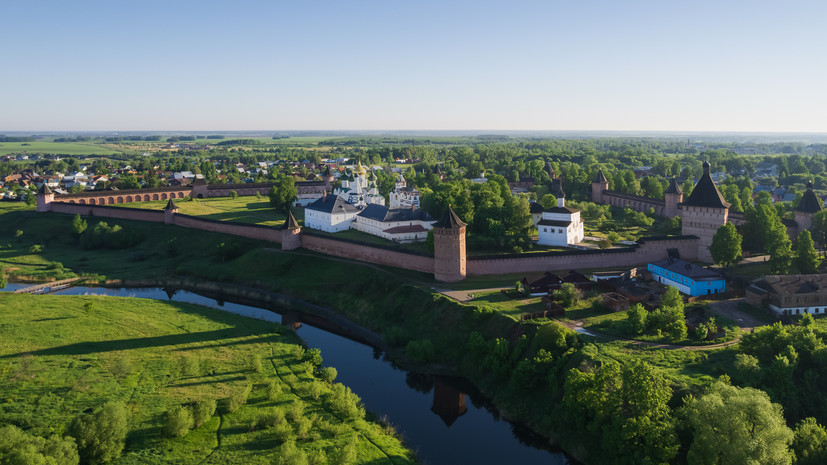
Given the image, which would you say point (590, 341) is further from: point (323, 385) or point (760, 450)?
point (323, 385)

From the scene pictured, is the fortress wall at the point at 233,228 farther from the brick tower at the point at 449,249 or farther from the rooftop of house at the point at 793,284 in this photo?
the rooftop of house at the point at 793,284

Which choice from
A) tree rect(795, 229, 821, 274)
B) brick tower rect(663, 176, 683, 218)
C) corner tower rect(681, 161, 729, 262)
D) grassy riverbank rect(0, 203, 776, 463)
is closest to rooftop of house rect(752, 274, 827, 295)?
tree rect(795, 229, 821, 274)

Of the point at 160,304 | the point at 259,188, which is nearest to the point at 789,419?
the point at 160,304

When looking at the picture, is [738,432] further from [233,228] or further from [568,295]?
[233,228]

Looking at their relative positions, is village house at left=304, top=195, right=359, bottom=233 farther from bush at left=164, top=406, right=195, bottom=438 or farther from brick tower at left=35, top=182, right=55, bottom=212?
brick tower at left=35, top=182, right=55, bottom=212

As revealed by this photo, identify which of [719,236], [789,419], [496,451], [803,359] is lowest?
[496,451]

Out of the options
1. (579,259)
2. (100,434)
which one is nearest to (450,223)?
(579,259)
